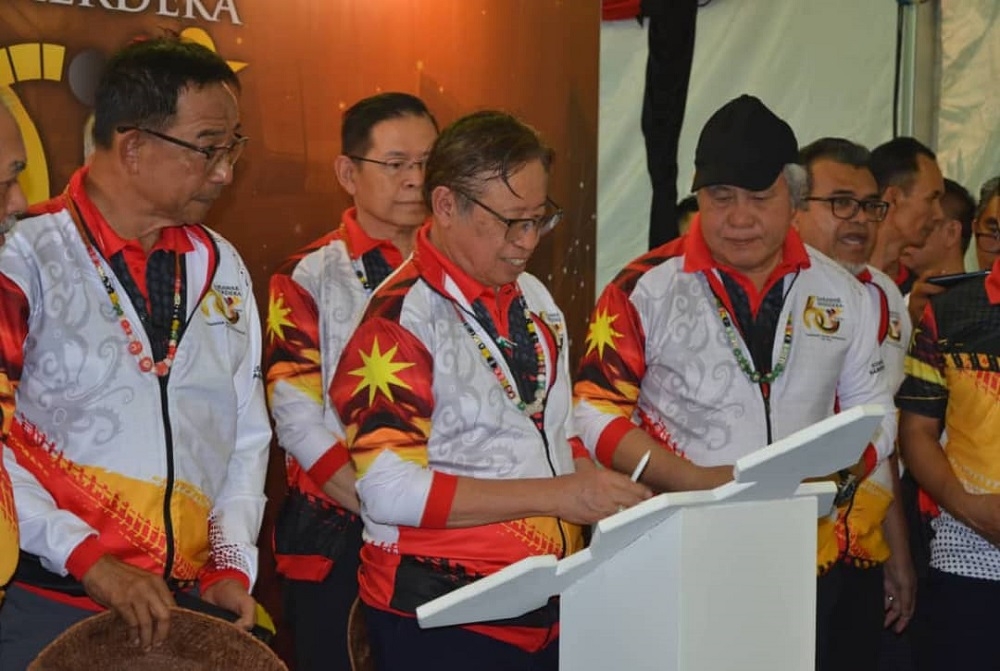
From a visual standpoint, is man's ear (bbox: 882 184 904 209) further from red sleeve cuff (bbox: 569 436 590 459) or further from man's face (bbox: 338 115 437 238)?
red sleeve cuff (bbox: 569 436 590 459)

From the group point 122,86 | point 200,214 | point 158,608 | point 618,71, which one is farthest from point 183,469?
point 618,71

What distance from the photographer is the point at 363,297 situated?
11.3 ft

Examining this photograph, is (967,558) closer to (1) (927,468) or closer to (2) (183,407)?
(1) (927,468)

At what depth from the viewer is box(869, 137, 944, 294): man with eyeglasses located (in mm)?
4430

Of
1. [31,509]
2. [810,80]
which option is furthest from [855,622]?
[810,80]

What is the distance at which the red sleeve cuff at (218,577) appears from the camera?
2486 mm

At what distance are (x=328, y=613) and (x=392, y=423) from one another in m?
1.16

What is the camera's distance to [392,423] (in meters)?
2.39

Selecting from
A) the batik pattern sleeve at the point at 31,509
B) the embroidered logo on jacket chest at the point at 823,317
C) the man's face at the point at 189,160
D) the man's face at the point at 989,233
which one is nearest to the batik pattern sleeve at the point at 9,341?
the batik pattern sleeve at the point at 31,509

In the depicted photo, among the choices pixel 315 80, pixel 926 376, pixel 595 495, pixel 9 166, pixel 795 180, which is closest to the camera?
pixel 9 166

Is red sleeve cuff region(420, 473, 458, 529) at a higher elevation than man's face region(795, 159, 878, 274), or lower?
lower

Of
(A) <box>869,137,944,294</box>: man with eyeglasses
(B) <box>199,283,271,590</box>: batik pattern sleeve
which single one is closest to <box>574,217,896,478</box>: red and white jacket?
(B) <box>199,283,271,590</box>: batik pattern sleeve

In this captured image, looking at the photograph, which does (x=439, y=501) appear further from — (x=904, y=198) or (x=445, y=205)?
(x=904, y=198)

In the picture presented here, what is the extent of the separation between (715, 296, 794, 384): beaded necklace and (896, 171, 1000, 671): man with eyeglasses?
540mm
